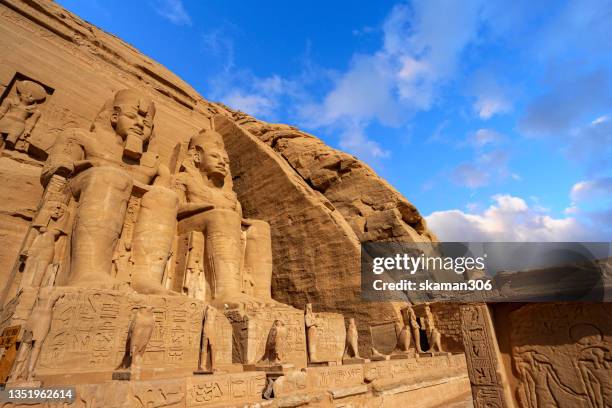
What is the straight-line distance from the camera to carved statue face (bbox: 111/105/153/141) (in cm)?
572

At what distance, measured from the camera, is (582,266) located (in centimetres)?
223

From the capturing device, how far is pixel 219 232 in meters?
5.63

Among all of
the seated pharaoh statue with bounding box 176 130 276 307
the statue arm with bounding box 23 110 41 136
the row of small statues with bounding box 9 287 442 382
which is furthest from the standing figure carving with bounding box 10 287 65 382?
the statue arm with bounding box 23 110 41 136

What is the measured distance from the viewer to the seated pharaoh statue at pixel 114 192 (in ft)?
13.6

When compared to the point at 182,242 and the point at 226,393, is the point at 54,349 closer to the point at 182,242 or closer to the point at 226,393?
the point at 226,393

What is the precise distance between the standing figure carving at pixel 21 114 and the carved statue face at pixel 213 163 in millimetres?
2572

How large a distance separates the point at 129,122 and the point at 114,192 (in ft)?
5.53

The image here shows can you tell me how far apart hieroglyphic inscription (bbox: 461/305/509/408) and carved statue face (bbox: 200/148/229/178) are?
5.13 meters

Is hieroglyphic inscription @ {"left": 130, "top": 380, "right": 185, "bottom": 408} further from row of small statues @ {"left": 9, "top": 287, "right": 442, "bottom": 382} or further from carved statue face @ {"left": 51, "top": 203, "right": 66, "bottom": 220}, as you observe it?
carved statue face @ {"left": 51, "top": 203, "right": 66, "bottom": 220}

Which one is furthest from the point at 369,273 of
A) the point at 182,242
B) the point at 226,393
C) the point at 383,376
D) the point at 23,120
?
the point at 23,120

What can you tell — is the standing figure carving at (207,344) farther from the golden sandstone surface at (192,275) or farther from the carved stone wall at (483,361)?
the carved stone wall at (483,361)

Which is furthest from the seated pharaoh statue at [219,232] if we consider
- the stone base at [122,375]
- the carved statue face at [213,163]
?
the stone base at [122,375]

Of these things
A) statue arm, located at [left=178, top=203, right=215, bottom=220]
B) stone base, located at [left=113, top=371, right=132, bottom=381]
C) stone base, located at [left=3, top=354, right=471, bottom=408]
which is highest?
statue arm, located at [left=178, top=203, right=215, bottom=220]

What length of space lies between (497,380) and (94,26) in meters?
9.87
